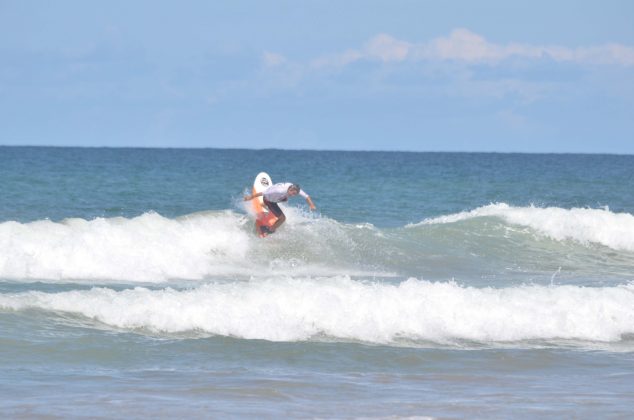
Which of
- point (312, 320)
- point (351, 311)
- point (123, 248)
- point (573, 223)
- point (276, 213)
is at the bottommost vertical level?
point (312, 320)

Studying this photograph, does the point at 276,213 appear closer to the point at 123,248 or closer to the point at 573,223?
the point at 123,248

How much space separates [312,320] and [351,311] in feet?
1.78

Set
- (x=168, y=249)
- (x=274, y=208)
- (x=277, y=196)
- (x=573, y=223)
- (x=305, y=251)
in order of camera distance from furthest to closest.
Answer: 1. (x=573, y=223)
2. (x=274, y=208)
3. (x=305, y=251)
4. (x=277, y=196)
5. (x=168, y=249)

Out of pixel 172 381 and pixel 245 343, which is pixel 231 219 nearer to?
pixel 245 343

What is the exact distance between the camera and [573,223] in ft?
80.4

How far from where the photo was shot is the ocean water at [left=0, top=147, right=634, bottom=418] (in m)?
8.76

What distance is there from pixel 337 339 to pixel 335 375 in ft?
6.11

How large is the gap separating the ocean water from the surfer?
0.97 feet

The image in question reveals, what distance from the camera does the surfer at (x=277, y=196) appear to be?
57.3 ft

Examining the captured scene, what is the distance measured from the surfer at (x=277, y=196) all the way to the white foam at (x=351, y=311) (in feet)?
13.9

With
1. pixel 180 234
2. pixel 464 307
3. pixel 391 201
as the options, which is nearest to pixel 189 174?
pixel 391 201

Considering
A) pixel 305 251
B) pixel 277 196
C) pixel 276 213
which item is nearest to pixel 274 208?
pixel 276 213

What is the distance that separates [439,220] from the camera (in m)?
24.4

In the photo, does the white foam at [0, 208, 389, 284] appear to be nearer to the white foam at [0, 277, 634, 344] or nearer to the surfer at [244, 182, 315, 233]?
the surfer at [244, 182, 315, 233]
